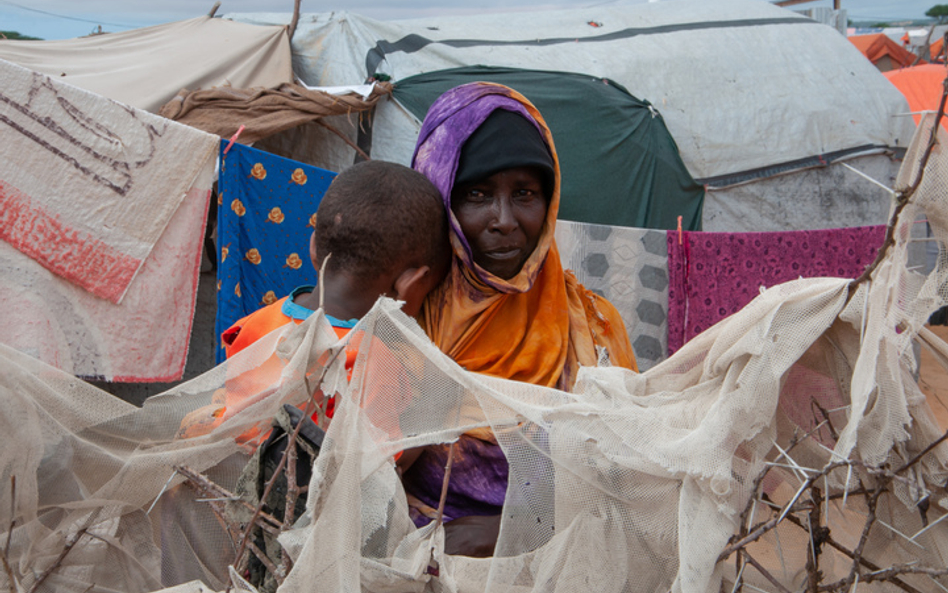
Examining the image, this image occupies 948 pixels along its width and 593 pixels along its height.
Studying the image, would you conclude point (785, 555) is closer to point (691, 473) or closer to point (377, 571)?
point (691, 473)

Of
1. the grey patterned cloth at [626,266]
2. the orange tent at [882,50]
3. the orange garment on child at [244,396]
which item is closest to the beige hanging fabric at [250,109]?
the grey patterned cloth at [626,266]

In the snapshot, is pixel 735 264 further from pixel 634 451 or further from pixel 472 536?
pixel 634 451

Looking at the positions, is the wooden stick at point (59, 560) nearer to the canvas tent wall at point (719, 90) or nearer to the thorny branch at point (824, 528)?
the thorny branch at point (824, 528)

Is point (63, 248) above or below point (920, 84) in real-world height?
below

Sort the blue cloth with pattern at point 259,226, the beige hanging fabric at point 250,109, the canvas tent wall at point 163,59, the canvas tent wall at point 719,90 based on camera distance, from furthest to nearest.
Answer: the canvas tent wall at point 719,90, the canvas tent wall at point 163,59, the beige hanging fabric at point 250,109, the blue cloth with pattern at point 259,226

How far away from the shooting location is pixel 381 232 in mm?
1445

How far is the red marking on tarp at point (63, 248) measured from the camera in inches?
111

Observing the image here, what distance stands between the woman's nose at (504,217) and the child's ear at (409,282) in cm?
20

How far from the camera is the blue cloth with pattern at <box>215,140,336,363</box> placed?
10.7 ft

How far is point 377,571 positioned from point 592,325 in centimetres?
99

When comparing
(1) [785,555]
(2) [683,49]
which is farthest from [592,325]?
(2) [683,49]

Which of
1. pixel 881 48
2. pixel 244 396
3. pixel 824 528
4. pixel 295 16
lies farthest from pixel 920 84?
pixel 244 396

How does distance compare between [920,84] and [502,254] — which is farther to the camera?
[920,84]

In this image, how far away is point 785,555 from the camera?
4.11 ft
